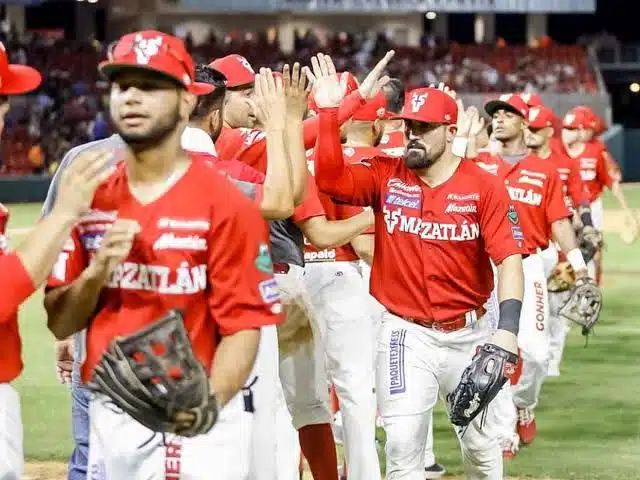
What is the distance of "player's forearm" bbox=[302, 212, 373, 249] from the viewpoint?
6.30 metres

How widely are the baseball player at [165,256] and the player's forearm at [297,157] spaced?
58.1 inches

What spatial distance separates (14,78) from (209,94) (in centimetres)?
124

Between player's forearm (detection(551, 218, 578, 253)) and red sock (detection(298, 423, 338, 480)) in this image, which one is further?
player's forearm (detection(551, 218, 578, 253))

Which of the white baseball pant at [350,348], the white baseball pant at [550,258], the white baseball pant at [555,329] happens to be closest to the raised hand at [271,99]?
the white baseball pant at [350,348]

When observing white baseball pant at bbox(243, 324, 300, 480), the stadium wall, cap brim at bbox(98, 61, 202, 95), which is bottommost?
the stadium wall

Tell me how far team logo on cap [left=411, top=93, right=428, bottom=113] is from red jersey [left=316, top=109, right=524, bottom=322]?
32cm

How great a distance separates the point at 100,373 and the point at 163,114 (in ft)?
2.56

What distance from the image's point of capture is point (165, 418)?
381 centimetres

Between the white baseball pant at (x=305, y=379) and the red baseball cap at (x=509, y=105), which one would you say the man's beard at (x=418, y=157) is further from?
the red baseball cap at (x=509, y=105)

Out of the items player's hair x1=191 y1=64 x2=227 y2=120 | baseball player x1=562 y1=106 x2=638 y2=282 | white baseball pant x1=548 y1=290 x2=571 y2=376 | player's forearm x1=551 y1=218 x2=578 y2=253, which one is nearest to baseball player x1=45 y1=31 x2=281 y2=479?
player's hair x1=191 y1=64 x2=227 y2=120

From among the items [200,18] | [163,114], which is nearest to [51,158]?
[200,18]

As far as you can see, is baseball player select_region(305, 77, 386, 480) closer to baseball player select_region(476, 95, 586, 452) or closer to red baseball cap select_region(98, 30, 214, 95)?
baseball player select_region(476, 95, 586, 452)

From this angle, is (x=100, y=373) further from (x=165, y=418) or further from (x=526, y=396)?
(x=526, y=396)

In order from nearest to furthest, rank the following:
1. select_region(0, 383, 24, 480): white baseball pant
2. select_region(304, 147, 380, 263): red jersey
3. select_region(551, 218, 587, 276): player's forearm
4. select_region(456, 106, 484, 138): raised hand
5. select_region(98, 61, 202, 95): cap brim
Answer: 1. select_region(98, 61, 202, 95): cap brim
2. select_region(0, 383, 24, 480): white baseball pant
3. select_region(304, 147, 380, 263): red jersey
4. select_region(456, 106, 484, 138): raised hand
5. select_region(551, 218, 587, 276): player's forearm
